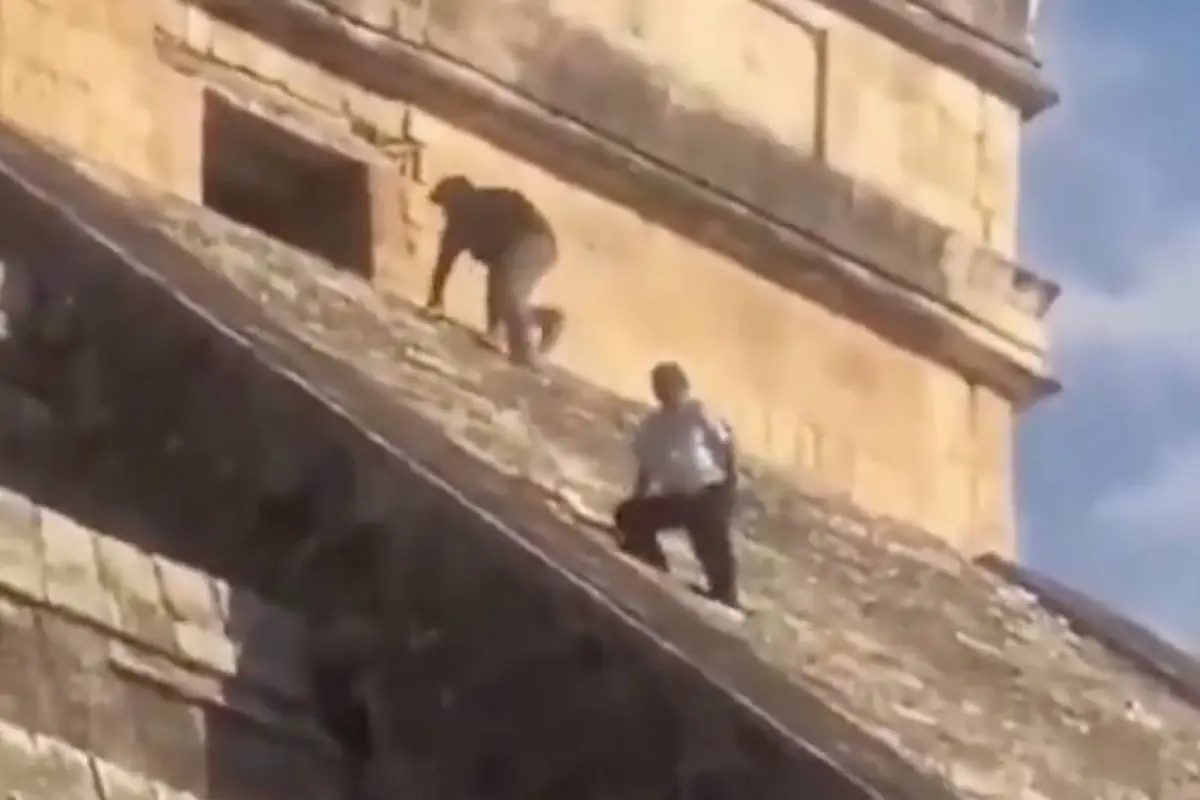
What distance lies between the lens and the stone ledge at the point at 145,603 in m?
7.71

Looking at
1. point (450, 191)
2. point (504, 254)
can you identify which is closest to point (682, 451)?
point (504, 254)

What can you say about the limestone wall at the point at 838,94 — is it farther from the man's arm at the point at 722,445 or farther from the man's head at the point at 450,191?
the man's arm at the point at 722,445

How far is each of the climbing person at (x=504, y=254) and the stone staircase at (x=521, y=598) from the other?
1.11 meters

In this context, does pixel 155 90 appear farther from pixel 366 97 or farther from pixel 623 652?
pixel 623 652

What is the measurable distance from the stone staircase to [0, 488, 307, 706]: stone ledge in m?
0.27

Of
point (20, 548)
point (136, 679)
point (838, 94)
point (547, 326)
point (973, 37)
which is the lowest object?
point (136, 679)

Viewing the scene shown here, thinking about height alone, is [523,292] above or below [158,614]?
above

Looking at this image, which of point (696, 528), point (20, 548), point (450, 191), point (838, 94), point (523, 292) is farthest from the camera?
point (838, 94)

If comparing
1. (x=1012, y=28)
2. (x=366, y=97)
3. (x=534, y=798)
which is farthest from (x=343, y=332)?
(x=1012, y=28)

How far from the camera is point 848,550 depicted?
12445 mm

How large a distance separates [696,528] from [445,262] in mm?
4178

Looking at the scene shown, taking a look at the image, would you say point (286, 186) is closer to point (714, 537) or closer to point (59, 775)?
point (714, 537)

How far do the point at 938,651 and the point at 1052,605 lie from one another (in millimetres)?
2670

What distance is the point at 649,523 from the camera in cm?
946
